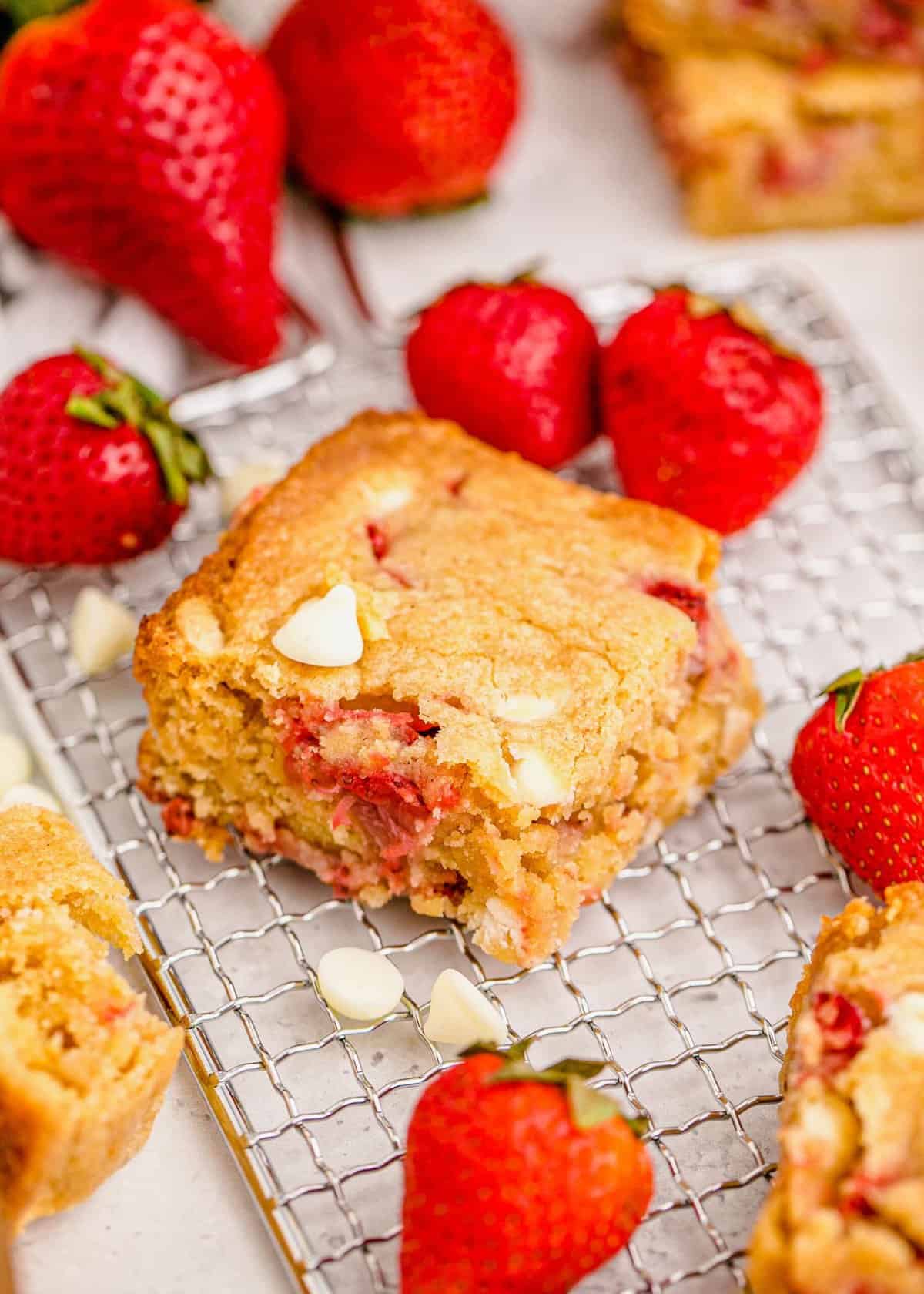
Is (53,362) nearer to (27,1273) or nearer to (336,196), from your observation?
(336,196)

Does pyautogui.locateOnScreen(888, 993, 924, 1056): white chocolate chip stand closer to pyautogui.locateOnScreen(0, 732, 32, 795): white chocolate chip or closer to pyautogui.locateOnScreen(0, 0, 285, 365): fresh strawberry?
pyautogui.locateOnScreen(0, 732, 32, 795): white chocolate chip

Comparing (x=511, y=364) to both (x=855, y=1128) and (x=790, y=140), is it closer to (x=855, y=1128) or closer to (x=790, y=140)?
(x=790, y=140)

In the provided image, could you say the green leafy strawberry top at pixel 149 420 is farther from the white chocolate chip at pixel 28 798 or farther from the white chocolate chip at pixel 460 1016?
the white chocolate chip at pixel 460 1016

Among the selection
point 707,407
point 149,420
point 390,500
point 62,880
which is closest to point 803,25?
point 707,407

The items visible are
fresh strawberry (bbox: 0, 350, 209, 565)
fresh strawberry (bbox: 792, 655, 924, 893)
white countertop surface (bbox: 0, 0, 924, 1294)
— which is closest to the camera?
fresh strawberry (bbox: 792, 655, 924, 893)

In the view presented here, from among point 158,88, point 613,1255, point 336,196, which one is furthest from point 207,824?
point 336,196

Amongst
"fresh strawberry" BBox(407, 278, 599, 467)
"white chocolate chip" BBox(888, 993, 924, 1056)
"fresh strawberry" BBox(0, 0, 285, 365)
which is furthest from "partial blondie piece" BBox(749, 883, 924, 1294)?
"fresh strawberry" BBox(0, 0, 285, 365)
